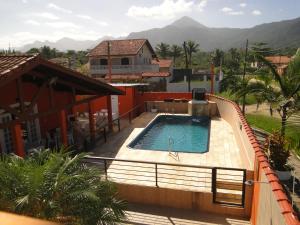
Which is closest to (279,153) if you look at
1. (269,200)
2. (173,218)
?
(173,218)

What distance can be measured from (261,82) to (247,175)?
515cm

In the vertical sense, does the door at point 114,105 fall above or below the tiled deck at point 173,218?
above

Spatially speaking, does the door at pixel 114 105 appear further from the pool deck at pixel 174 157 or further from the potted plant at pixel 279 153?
the potted plant at pixel 279 153

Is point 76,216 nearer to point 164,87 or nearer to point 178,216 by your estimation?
point 178,216

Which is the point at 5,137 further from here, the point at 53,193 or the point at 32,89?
the point at 53,193

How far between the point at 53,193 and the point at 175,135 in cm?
1400

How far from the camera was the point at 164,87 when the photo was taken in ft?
129

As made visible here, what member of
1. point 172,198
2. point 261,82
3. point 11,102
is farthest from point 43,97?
point 261,82

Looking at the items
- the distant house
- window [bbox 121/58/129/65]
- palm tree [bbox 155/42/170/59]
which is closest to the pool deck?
the distant house

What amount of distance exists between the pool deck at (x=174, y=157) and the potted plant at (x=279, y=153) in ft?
4.38

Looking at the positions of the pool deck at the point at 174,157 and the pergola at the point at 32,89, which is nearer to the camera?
the pergola at the point at 32,89

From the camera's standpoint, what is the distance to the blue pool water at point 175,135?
619 inches

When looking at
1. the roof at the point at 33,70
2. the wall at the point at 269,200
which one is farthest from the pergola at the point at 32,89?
the wall at the point at 269,200

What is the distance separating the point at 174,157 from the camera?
12.5 m
